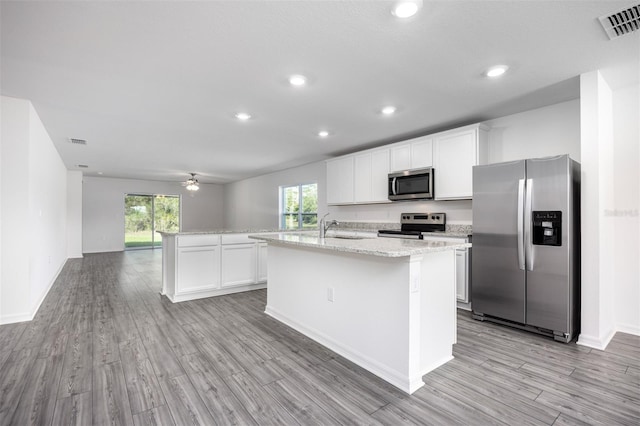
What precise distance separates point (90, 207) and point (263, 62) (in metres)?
9.55

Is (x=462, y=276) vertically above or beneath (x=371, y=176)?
beneath

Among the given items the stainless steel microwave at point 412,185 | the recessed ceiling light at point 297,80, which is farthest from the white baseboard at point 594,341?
the recessed ceiling light at point 297,80

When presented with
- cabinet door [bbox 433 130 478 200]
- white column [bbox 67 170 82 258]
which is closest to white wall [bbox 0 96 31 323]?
cabinet door [bbox 433 130 478 200]

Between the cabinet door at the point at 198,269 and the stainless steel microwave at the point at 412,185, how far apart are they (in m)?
2.79

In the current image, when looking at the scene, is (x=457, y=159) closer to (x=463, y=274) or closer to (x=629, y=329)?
(x=463, y=274)

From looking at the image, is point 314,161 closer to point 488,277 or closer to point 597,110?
point 488,277

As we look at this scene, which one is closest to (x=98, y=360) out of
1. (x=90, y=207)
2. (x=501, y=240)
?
(x=501, y=240)

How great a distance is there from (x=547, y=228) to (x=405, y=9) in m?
2.37

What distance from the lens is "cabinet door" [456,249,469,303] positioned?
12.0ft

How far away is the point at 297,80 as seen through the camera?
2.77 metres

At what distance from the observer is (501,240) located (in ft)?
10.5

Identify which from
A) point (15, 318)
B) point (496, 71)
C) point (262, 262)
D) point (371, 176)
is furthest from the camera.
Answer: point (371, 176)

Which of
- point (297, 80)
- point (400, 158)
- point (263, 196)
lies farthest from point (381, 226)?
point (263, 196)

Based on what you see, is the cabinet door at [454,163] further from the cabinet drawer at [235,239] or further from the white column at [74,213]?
the white column at [74,213]
